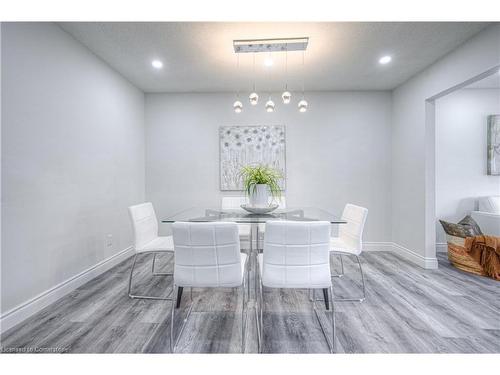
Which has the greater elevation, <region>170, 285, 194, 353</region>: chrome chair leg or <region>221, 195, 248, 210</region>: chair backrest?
<region>221, 195, 248, 210</region>: chair backrest

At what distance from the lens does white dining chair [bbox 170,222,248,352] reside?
4.67ft

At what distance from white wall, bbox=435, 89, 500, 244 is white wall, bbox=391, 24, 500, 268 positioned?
2.41ft

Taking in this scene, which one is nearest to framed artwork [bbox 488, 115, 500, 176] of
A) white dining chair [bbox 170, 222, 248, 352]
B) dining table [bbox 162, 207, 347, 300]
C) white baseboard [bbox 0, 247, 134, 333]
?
dining table [bbox 162, 207, 347, 300]

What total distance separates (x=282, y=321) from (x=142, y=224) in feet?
5.14

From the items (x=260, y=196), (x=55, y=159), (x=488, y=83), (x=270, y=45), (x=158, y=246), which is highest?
(x=488, y=83)

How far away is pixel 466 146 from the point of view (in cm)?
358

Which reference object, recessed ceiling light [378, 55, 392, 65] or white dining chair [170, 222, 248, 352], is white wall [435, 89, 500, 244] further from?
white dining chair [170, 222, 248, 352]

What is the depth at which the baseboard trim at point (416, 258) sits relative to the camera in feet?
9.48

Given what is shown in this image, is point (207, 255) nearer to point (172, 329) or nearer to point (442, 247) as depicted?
point (172, 329)

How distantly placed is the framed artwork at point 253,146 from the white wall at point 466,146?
100 inches

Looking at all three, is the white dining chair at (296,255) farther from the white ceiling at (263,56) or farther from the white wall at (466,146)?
the white wall at (466,146)

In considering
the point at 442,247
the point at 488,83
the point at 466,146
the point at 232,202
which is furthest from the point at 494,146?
the point at 232,202

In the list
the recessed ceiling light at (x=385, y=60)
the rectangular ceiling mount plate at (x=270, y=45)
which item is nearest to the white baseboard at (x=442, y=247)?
the recessed ceiling light at (x=385, y=60)
